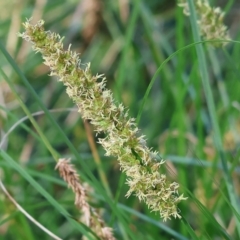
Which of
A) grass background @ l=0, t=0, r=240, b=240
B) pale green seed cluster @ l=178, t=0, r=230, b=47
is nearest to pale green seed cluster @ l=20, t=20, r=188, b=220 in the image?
pale green seed cluster @ l=178, t=0, r=230, b=47

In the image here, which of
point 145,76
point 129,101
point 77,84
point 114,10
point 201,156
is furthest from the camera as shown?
point 114,10

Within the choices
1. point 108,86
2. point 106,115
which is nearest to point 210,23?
point 106,115

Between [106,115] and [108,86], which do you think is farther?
[108,86]

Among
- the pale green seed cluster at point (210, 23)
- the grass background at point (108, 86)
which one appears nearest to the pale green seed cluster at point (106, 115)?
the pale green seed cluster at point (210, 23)

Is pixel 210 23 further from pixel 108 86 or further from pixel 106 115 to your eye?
pixel 108 86

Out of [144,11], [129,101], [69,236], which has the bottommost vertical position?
[69,236]

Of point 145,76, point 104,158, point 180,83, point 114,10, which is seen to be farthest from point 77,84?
point 114,10

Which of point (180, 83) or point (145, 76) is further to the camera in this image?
point (145, 76)

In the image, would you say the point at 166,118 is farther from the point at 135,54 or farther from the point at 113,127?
the point at 113,127

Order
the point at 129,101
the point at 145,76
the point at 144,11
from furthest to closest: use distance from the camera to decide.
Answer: the point at 145,76 → the point at 129,101 → the point at 144,11

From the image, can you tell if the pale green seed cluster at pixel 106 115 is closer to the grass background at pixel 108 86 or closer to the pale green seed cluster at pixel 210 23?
the pale green seed cluster at pixel 210 23
